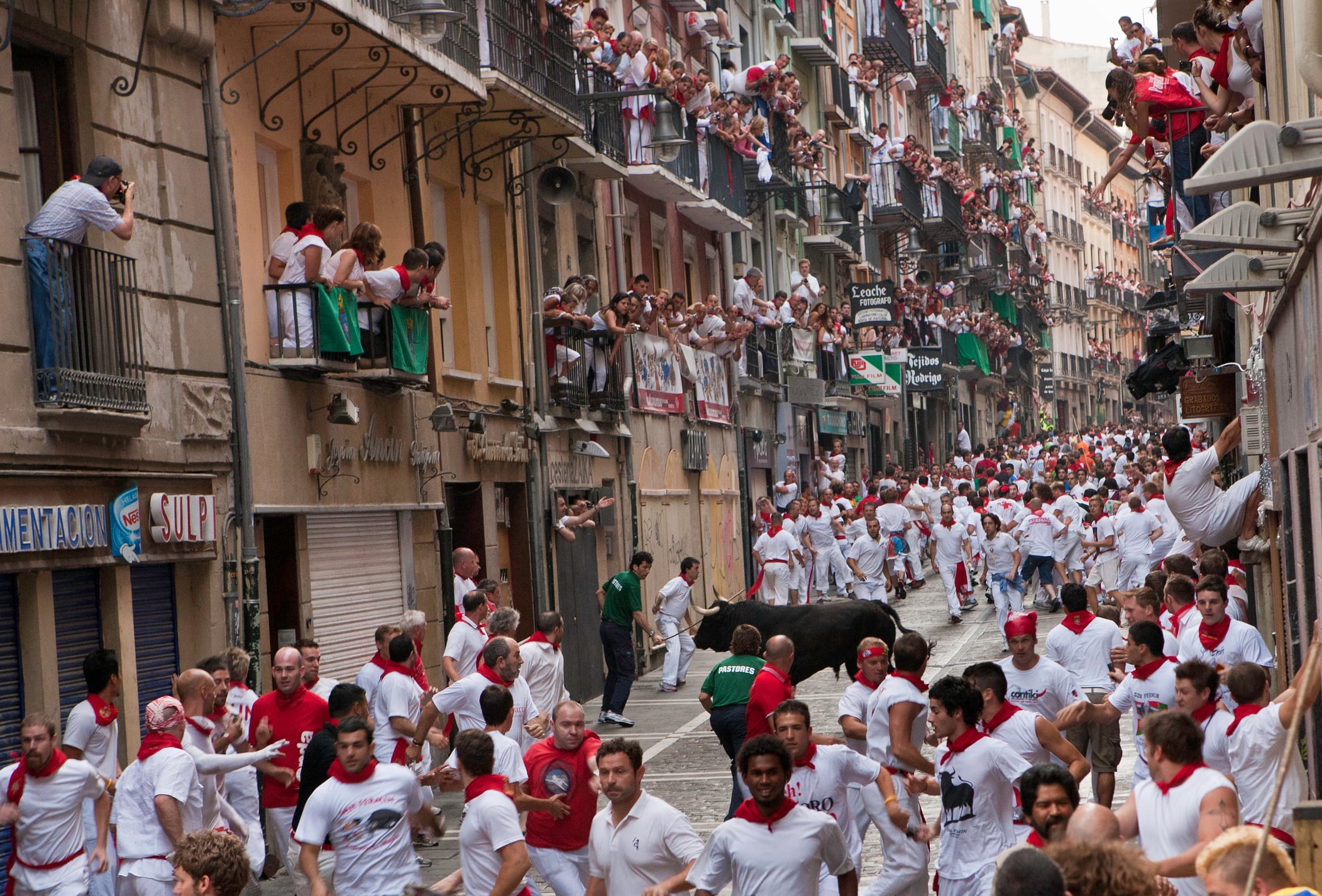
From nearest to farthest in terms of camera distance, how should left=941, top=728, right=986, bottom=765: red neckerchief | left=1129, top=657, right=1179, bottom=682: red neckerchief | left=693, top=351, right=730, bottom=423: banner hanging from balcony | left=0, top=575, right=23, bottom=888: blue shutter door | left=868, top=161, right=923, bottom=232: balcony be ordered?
left=941, top=728, right=986, bottom=765: red neckerchief
left=1129, top=657, right=1179, bottom=682: red neckerchief
left=0, top=575, right=23, bottom=888: blue shutter door
left=693, top=351, right=730, bottom=423: banner hanging from balcony
left=868, top=161, right=923, bottom=232: balcony

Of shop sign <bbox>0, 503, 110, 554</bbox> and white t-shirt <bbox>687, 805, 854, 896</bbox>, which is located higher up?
shop sign <bbox>0, 503, 110, 554</bbox>

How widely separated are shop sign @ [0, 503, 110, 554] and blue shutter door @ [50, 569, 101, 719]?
0.27 m

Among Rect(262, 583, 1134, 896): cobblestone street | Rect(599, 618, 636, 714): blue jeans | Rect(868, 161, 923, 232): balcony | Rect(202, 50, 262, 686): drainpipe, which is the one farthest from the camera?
Rect(868, 161, 923, 232): balcony

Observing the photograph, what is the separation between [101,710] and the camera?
33.9 feet

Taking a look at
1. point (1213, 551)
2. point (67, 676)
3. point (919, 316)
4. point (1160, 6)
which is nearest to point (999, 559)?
point (1160, 6)

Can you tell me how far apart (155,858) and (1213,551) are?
782 centimetres

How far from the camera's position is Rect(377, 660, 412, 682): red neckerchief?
12133 mm

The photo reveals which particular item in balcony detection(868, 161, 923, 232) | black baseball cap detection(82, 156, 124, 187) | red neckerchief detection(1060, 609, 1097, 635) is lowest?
red neckerchief detection(1060, 609, 1097, 635)

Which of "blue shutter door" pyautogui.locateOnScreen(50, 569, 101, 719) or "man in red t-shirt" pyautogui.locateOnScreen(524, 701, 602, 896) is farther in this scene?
"blue shutter door" pyautogui.locateOnScreen(50, 569, 101, 719)

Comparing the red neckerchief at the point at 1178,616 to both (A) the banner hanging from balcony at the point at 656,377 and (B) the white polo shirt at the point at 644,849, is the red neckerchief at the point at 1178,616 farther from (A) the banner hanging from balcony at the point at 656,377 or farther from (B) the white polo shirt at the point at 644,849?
(A) the banner hanging from balcony at the point at 656,377

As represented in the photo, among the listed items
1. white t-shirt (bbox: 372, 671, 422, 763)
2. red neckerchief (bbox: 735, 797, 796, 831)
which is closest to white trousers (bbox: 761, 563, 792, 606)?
white t-shirt (bbox: 372, 671, 422, 763)

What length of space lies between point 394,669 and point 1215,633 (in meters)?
→ 5.07

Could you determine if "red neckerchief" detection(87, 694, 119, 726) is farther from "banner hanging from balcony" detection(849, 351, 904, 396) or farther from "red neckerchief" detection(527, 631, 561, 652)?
"banner hanging from balcony" detection(849, 351, 904, 396)

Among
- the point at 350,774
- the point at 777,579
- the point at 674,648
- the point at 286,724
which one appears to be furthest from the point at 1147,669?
the point at 777,579
